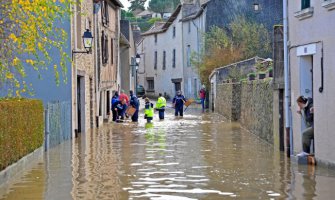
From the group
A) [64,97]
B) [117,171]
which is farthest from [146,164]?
[64,97]

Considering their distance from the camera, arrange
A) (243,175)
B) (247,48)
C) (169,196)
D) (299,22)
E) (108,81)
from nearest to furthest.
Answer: (169,196) → (243,175) → (299,22) → (108,81) → (247,48)

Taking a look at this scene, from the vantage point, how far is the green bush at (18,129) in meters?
12.7

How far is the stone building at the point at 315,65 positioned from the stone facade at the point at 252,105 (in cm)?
427

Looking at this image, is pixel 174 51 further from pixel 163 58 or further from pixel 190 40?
pixel 190 40

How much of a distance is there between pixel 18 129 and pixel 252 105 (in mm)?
13465

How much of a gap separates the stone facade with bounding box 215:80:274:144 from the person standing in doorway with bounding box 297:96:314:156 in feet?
17.1

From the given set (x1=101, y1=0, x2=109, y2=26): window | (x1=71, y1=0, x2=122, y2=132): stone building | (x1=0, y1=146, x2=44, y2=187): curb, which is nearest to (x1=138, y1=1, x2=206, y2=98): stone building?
(x1=71, y1=0, x2=122, y2=132): stone building

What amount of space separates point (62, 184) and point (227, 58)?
3466cm

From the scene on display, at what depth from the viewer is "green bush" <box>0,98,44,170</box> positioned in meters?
12.7

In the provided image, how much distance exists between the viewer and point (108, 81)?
36188 millimetres

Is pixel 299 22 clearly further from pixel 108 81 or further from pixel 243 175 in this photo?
pixel 108 81

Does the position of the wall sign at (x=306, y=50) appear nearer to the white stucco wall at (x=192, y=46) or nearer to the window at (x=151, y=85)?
the white stucco wall at (x=192, y=46)

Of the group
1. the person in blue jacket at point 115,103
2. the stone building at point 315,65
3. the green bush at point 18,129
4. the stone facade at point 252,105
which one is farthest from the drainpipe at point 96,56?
the stone building at point 315,65

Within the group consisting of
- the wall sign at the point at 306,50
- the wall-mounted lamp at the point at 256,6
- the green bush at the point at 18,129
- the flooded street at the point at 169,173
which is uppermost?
the wall-mounted lamp at the point at 256,6
